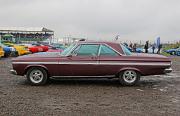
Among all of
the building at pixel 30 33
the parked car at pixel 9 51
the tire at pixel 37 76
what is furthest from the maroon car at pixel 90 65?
the building at pixel 30 33

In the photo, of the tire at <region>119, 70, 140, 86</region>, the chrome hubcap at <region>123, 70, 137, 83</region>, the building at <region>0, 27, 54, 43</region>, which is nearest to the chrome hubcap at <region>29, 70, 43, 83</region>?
the tire at <region>119, 70, 140, 86</region>

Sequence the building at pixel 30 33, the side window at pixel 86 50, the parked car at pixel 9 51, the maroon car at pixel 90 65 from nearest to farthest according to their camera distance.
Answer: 1. the maroon car at pixel 90 65
2. the side window at pixel 86 50
3. the parked car at pixel 9 51
4. the building at pixel 30 33

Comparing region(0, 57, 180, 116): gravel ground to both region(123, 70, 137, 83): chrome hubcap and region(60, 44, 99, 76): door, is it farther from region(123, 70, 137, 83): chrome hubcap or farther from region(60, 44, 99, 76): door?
region(60, 44, 99, 76): door

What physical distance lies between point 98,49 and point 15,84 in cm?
304

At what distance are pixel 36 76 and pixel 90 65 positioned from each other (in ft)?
6.02

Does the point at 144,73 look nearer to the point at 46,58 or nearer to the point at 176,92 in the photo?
the point at 176,92

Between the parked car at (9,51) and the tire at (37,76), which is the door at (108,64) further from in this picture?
the parked car at (9,51)

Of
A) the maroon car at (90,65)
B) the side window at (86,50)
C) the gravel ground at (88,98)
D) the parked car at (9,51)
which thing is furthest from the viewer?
the parked car at (9,51)

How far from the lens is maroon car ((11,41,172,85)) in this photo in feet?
35.9

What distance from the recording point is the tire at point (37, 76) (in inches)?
431

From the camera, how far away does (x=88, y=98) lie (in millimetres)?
8711

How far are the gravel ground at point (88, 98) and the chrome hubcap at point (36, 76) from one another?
0.28 meters

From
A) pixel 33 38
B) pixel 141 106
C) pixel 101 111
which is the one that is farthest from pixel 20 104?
pixel 33 38

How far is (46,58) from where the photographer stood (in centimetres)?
1098
